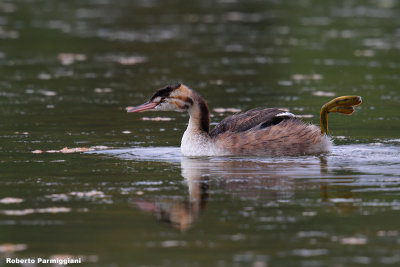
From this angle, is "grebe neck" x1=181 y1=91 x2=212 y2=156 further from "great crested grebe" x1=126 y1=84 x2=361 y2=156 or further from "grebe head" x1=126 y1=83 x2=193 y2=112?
"grebe head" x1=126 y1=83 x2=193 y2=112

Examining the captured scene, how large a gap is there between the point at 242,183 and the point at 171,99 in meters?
2.99

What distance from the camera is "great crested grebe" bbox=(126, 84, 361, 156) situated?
13789mm

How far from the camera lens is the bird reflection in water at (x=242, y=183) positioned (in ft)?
33.9

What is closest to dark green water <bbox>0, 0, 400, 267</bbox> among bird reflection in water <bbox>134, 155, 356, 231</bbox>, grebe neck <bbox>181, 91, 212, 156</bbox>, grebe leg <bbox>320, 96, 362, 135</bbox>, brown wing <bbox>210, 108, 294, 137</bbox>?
bird reflection in water <bbox>134, 155, 356, 231</bbox>

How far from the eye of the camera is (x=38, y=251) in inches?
350

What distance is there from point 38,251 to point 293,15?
25480 mm

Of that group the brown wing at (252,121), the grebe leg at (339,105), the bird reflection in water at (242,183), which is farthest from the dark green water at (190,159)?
the brown wing at (252,121)

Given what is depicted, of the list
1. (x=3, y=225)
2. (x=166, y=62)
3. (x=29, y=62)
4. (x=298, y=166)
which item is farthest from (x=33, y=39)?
(x=3, y=225)

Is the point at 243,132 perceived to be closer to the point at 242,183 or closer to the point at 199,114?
the point at 199,114

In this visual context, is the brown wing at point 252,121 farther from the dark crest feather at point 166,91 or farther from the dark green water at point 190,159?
the dark crest feather at point 166,91

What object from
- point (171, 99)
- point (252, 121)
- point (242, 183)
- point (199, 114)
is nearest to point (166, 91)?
point (171, 99)

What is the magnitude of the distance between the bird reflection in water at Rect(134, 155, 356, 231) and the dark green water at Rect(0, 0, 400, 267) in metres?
0.03

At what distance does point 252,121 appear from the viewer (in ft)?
46.0

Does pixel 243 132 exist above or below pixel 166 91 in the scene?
below
